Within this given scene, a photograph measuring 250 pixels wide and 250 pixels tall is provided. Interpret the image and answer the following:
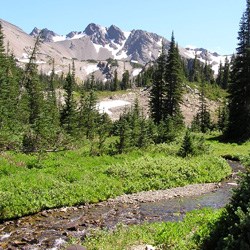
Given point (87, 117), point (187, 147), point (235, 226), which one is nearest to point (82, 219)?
point (235, 226)

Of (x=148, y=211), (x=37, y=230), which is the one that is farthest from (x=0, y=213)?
(x=148, y=211)

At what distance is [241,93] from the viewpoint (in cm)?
4559

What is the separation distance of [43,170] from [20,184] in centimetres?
340

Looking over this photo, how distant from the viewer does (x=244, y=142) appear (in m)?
40.7

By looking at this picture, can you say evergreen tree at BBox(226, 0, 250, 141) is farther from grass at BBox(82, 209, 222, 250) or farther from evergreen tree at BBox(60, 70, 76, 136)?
grass at BBox(82, 209, 222, 250)

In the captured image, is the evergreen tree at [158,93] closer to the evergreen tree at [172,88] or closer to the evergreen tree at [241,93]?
the evergreen tree at [172,88]

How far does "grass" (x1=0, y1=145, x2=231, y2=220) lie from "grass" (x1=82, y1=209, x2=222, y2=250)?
16.6ft

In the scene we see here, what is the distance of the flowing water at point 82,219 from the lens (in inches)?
557

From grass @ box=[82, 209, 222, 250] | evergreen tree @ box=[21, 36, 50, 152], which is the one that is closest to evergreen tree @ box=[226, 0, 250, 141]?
evergreen tree @ box=[21, 36, 50, 152]

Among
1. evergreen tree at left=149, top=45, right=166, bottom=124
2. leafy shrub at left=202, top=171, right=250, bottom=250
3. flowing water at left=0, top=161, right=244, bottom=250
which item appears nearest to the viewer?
leafy shrub at left=202, top=171, right=250, bottom=250

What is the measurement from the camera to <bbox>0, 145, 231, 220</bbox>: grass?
1798 cm

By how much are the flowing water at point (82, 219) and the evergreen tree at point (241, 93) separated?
24.1 metres

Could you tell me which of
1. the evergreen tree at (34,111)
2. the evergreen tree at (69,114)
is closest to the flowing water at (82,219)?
the evergreen tree at (34,111)

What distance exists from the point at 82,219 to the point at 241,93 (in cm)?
3432
